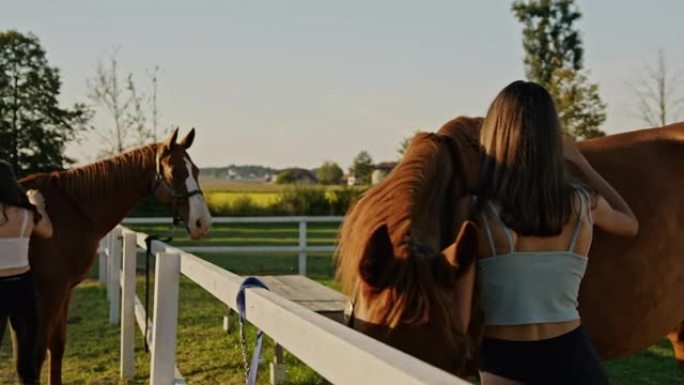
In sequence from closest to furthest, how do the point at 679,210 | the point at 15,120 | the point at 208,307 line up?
the point at 679,210 < the point at 208,307 < the point at 15,120

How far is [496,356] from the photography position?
2.19 m

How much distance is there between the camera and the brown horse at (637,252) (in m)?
3.19

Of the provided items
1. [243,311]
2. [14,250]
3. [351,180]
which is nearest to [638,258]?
[243,311]

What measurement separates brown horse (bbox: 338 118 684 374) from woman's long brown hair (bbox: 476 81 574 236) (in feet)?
2.01

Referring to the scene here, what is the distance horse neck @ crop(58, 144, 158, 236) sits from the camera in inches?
220

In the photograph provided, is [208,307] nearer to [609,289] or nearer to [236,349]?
[236,349]

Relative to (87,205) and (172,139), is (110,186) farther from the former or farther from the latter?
(172,139)

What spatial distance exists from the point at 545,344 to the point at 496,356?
15 cm

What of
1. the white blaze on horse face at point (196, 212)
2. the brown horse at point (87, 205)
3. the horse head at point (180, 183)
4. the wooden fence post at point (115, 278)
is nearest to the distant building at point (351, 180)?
the wooden fence post at point (115, 278)

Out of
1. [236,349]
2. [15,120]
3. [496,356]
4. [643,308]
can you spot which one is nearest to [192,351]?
[236,349]

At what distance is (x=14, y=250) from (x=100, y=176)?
1371 mm

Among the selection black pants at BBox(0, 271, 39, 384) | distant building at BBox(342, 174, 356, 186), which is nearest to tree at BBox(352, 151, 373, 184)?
distant building at BBox(342, 174, 356, 186)

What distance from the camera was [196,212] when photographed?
253 inches

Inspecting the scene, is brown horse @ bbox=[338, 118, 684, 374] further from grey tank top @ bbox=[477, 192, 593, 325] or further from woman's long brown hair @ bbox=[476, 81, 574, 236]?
grey tank top @ bbox=[477, 192, 593, 325]
